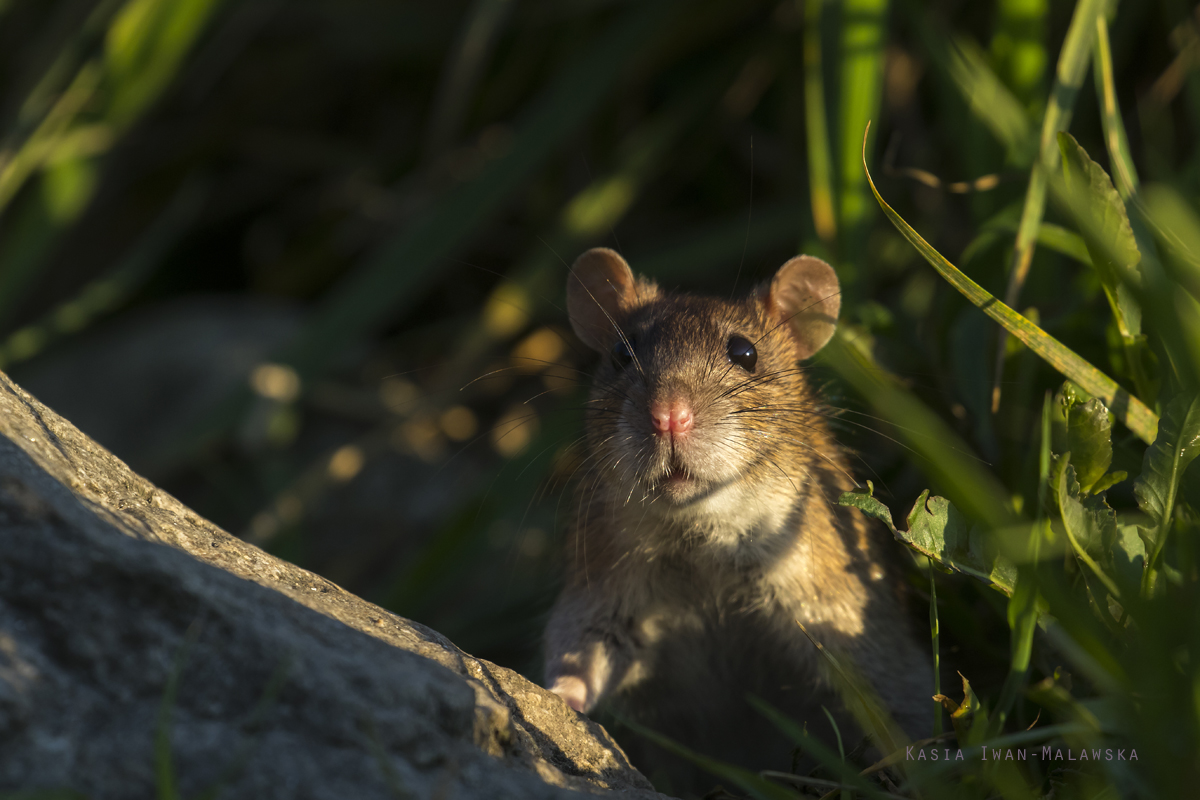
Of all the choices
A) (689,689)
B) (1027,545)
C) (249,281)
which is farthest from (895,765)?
(249,281)

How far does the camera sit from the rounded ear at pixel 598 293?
4.10m

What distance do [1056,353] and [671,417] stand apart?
113 centimetres

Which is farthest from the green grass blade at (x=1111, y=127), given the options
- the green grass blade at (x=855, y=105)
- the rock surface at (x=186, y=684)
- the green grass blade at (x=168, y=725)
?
the green grass blade at (x=168, y=725)

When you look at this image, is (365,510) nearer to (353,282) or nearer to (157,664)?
(353,282)

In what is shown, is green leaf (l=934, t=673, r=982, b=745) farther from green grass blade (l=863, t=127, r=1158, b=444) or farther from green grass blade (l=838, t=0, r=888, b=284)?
green grass blade (l=838, t=0, r=888, b=284)

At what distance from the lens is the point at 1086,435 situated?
8.57 feet

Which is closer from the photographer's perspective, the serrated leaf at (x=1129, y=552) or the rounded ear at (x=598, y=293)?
the serrated leaf at (x=1129, y=552)

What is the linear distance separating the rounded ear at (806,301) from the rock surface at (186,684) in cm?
207

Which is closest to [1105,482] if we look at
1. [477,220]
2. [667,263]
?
[667,263]

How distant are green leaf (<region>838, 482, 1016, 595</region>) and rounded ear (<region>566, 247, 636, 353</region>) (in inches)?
69.5

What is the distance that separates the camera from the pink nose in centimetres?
314

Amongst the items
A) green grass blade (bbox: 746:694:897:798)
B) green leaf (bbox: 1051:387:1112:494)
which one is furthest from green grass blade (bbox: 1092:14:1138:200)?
green grass blade (bbox: 746:694:897:798)

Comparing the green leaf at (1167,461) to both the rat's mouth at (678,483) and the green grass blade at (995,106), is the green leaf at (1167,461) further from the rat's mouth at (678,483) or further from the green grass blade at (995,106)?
the green grass blade at (995,106)

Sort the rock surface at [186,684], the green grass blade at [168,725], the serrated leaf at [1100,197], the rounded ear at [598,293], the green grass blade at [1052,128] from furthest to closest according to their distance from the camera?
the rounded ear at [598,293] → the green grass blade at [1052,128] → the serrated leaf at [1100,197] → the rock surface at [186,684] → the green grass blade at [168,725]
